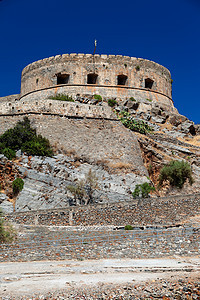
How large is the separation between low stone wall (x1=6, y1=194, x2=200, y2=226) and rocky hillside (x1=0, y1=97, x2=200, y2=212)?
250cm

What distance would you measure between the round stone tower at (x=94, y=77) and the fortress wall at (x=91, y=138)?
717 centimetres

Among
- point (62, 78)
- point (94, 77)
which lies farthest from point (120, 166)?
point (62, 78)

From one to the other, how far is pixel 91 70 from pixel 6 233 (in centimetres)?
2119

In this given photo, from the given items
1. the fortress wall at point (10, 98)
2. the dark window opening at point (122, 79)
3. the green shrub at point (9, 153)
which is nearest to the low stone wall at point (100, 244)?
the green shrub at point (9, 153)

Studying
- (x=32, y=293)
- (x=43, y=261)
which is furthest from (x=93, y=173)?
(x=32, y=293)

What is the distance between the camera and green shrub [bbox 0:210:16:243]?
11.0m

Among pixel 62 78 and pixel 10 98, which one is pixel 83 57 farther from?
pixel 10 98

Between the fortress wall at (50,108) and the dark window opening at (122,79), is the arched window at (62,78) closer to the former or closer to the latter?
the dark window opening at (122,79)

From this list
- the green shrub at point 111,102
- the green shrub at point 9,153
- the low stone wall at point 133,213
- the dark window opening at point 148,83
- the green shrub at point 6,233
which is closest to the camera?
the green shrub at point 6,233

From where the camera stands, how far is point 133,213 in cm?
1441

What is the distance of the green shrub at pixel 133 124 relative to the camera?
78.4 ft

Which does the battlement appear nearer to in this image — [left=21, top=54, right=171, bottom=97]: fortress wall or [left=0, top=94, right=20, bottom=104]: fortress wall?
[left=21, top=54, right=171, bottom=97]: fortress wall

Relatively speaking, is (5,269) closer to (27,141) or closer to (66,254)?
(66,254)

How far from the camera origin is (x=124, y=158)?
805 inches
